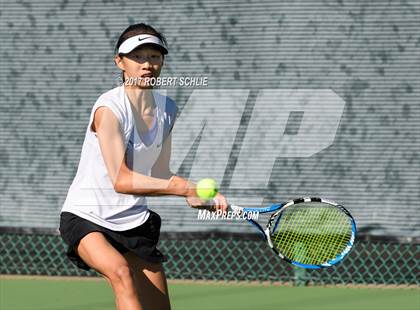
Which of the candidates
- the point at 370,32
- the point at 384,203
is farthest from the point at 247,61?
the point at 384,203

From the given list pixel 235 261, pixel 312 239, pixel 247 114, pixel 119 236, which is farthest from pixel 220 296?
pixel 119 236

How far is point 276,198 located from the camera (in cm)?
759

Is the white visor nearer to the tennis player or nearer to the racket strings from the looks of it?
the tennis player

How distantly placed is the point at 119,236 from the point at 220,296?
107 inches

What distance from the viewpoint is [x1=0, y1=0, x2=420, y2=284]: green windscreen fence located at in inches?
294

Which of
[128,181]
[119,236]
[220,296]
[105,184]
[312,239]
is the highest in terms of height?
[128,181]

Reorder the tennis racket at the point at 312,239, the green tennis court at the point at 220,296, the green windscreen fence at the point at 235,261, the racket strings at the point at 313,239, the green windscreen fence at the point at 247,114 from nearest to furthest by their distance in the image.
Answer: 1. the tennis racket at the point at 312,239
2. the racket strings at the point at 313,239
3. the green tennis court at the point at 220,296
4. the green windscreen fence at the point at 247,114
5. the green windscreen fence at the point at 235,261

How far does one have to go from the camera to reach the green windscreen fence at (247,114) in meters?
7.47

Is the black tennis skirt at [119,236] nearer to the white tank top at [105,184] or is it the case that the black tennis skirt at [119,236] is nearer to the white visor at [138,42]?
the white tank top at [105,184]

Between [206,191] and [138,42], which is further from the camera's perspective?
[138,42]

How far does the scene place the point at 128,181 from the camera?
447cm

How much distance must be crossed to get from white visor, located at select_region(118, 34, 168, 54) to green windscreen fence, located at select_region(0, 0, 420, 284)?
2843 millimetres

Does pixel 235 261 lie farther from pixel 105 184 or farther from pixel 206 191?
pixel 206 191

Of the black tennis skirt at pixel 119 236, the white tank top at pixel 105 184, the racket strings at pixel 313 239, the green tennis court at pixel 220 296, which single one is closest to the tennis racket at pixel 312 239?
the racket strings at pixel 313 239
